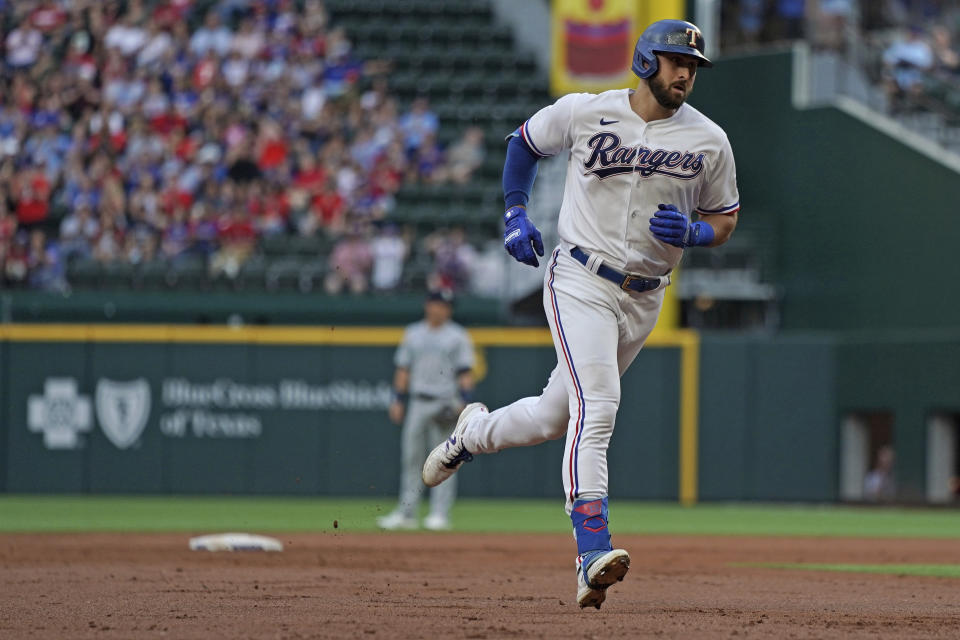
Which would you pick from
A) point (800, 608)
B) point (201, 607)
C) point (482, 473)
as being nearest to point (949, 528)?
point (482, 473)

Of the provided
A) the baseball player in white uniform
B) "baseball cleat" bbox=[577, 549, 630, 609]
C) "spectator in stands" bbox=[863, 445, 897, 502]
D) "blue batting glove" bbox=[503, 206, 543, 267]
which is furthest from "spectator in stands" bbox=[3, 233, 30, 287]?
"baseball cleat" bbox=[577, 549, 630, 609]

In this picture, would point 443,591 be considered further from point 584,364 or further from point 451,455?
point 584,364

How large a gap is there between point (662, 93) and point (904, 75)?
11821 mm

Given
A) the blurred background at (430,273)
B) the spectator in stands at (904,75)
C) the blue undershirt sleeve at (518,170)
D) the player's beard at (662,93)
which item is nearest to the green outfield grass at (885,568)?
the blue undershirt sleeve at (518,170)

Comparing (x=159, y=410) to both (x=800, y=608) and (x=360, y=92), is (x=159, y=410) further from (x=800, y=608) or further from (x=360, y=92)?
(x=800, y=608)

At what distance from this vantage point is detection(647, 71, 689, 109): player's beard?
5.61 meters

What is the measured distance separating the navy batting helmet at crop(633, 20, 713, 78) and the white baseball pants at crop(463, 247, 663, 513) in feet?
2.55

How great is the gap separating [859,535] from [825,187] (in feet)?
19.8

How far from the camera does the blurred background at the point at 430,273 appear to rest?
15102mm

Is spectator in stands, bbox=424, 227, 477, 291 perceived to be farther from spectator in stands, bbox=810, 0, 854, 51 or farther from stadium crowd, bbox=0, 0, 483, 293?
spectator in stands, bbox=810, 0, 854, 51

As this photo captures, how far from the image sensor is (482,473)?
1523 centimetres

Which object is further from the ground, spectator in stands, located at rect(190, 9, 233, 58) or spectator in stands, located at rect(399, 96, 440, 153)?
spectator in stands, located at rect(190, 9, 233, 58)

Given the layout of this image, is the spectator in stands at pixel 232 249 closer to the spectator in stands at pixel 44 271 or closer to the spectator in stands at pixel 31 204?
the spectator in stands at pixel 44 271

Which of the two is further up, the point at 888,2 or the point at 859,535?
the point at 888,2
